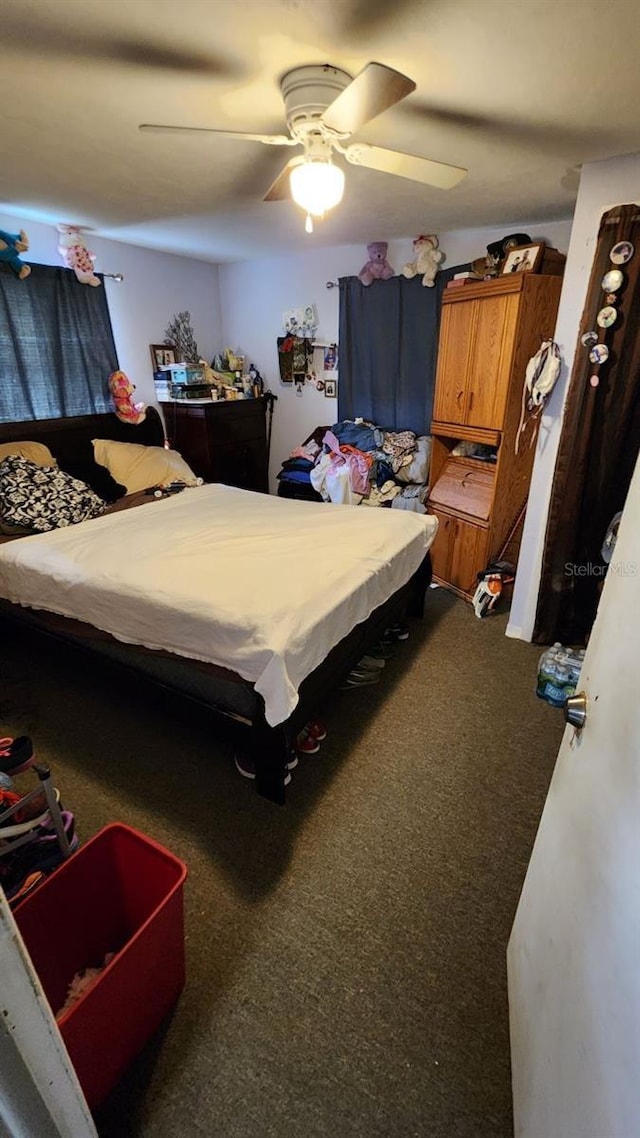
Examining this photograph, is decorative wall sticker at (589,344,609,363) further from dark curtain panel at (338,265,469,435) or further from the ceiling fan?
dark curtain panel at (338,265,469,435)

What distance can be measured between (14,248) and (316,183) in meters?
2.35

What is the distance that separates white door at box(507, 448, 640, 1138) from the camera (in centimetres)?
59

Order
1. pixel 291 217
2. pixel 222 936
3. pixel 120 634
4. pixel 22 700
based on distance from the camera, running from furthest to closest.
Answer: pixel 291 217, pixel 22 700, pixel 120 634, pixel 222 936

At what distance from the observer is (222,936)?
1359 millimetres

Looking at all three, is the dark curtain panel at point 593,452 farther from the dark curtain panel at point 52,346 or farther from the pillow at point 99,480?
the dark curtain panel at point 52,346

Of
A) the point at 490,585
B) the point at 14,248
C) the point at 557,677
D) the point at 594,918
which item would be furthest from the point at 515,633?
the point at 14,248

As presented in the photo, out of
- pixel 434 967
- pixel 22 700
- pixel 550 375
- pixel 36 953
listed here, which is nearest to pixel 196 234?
pixel 550 375

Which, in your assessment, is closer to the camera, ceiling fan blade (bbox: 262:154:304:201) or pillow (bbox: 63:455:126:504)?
ceiling fan blade (bbox: 262:154:304:201)

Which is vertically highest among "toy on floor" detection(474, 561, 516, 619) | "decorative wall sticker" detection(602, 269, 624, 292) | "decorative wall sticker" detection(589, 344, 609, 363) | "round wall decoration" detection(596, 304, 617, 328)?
"decorative wall sticker" detection(602, 269, 624, 292)

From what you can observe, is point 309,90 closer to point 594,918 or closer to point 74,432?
point 594,918

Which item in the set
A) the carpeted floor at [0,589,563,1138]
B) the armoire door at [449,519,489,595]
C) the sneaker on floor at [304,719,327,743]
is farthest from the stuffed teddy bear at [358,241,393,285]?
the sneaker on floor at [304,719,327,743]

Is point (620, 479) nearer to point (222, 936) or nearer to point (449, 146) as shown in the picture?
point (449, 146)

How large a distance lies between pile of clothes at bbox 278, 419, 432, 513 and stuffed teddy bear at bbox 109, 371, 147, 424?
1514mm

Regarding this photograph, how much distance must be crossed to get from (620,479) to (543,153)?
1446mm
